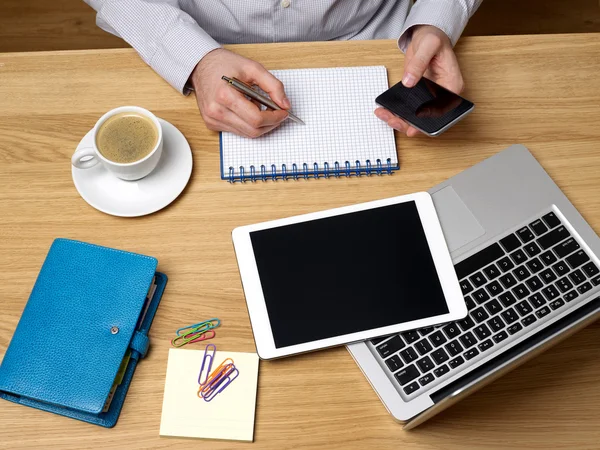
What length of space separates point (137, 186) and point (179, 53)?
0.25 m

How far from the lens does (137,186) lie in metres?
0.92

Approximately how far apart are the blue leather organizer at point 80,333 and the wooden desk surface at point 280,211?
1.3 inches

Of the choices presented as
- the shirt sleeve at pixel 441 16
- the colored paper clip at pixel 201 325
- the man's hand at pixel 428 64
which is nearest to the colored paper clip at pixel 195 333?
the colored paper clip at pixel 201 325

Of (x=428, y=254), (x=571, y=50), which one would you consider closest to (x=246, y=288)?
(x=428, y=254)

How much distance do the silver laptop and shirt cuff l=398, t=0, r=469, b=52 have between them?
0.25 m

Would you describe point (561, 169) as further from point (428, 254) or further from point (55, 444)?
point (55, 444)

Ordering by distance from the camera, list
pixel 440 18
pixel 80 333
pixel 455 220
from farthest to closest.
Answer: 1. pixel 440 18
2. pixel 455 220
3. pixel 80 333

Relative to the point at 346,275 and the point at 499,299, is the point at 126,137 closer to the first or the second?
the point at 346,275

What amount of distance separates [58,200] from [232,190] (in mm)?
273

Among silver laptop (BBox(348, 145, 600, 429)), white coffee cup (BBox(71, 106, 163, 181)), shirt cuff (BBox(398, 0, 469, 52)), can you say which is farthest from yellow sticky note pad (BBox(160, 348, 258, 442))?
shirt cuff (BBox(398, 0, 469, 52))

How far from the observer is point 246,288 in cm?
85

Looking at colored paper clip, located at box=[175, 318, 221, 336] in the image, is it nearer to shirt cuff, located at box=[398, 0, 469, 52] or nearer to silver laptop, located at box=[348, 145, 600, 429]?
silver laptop, located at box=[348, 145, 600, 429]

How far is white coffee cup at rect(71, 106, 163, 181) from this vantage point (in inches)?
33.4

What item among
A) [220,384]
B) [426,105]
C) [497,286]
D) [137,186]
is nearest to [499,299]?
[497,286]
